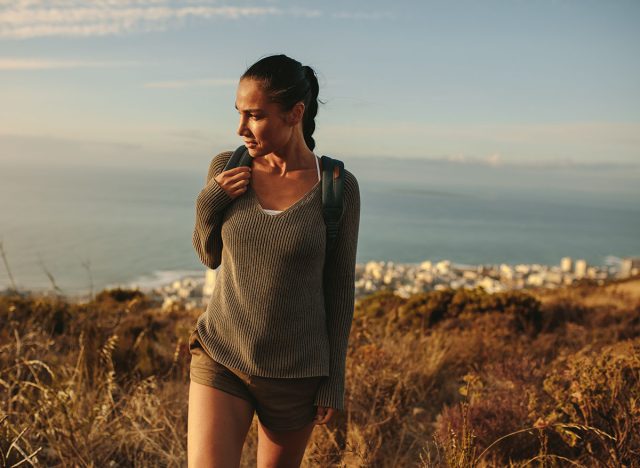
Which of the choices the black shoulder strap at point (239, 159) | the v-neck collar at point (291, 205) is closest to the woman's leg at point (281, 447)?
the v-neck collar at point (291, 205)

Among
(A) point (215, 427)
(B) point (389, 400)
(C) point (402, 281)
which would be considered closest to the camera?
(A) point (215, 427)

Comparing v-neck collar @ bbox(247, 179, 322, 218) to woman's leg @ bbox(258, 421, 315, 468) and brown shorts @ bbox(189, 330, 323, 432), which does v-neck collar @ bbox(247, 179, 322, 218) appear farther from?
woman's leg @ bbox(258, 421, 315, 468)

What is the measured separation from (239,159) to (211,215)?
242 millimetres

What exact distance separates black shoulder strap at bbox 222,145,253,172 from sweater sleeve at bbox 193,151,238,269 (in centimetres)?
4

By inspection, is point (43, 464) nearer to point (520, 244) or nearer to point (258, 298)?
point (258, 298)

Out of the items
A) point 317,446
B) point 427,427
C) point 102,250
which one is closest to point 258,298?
point 317,446

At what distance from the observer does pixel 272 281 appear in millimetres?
2047

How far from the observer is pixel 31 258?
19.5 meters

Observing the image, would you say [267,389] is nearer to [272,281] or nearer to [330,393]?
[330,393]

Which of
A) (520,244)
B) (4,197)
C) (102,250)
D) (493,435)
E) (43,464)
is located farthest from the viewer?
(520,244)

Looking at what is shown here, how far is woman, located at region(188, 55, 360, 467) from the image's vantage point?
205 cm

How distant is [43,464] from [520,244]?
5379 cm

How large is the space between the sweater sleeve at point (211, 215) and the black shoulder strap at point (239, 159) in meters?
0.04

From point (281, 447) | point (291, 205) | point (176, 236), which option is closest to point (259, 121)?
point (291, 205)
